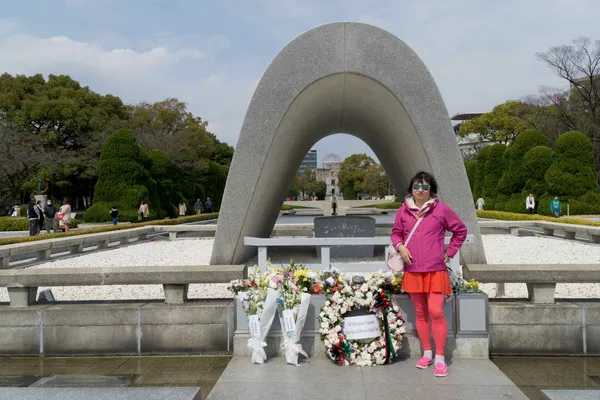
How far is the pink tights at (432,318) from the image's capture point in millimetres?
3852

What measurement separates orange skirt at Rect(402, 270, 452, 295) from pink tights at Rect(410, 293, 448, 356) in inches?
2.1

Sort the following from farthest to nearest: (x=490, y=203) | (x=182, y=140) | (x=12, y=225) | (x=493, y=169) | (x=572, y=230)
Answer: (x=182, y=140) → (x=493, y=169) → (x=490, y=203) → (x=12, y=225) → (x=572, y=230)

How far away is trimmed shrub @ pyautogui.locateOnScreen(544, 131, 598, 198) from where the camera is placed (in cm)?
2397

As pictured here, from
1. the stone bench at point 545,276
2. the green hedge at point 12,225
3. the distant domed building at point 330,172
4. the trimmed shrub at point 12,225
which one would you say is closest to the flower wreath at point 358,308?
the stone bench at point 545,276

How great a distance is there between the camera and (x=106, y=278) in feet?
16.2

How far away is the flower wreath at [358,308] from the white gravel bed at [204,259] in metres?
3.06

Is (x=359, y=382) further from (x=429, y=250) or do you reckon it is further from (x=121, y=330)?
(x=121, y=330)

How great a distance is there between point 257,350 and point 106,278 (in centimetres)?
184

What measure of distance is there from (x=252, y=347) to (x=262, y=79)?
4.31 meters

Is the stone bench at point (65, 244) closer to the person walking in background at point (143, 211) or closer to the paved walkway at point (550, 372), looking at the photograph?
the person walking in background at point (143, 211)

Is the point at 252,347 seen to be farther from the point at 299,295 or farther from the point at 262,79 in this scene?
the point at 262,79

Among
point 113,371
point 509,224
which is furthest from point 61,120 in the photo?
point 113,371

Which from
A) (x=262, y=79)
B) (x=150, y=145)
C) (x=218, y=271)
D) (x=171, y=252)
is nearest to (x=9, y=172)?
(x=150, y=145)

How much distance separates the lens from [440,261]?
384 centimetres
